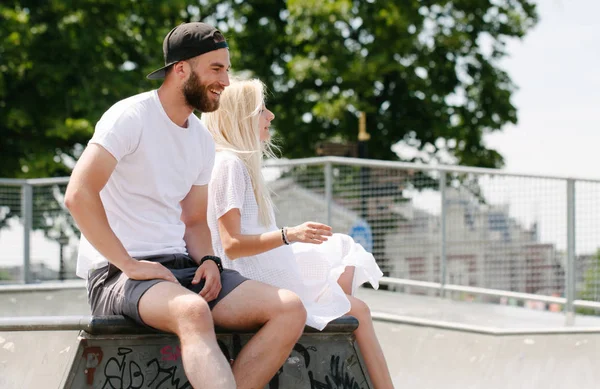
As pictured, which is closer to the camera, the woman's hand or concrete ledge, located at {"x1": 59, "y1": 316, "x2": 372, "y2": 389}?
concrete ledge, located at {"x1": 59, "y1": 316, "x2": 372, "y2": 389}

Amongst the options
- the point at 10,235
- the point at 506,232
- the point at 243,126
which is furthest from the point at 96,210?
the point at 10,235

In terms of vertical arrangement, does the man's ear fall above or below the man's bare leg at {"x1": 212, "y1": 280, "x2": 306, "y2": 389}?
above

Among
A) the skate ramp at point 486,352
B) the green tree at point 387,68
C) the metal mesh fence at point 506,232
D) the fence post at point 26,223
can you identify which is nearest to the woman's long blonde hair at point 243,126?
the skate ramp at point 486,352

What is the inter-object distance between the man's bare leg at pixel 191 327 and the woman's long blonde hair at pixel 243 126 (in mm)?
909

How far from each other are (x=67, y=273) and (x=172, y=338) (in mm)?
6438

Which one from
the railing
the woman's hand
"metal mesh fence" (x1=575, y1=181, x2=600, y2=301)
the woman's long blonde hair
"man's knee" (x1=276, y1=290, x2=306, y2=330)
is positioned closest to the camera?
"man's knee" (x1=276, y1=290, x2=306, y2=330)

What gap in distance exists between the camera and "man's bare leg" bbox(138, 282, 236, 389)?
2789 mm

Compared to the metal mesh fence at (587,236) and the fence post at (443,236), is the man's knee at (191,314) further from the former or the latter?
the fence post at (443,236)

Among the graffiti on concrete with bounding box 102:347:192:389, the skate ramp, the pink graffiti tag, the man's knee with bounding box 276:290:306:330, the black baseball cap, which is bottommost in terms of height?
the skate ramp

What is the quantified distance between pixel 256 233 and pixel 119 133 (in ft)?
2.92

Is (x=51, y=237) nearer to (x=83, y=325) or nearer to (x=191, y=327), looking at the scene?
(x=83, y=325)

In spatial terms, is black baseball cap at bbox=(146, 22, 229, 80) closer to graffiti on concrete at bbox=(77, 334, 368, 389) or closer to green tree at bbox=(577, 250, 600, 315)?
graffiti on concrete at bbox=(77, 334, 368, 389)

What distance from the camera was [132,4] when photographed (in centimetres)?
1894

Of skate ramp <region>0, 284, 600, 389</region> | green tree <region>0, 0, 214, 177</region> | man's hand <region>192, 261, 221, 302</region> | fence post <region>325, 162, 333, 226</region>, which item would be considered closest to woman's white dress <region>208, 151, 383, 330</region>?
man's hand <region>192, 261, 221, 302</region>
